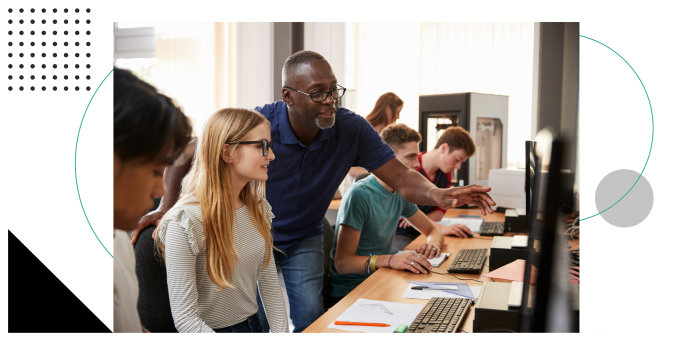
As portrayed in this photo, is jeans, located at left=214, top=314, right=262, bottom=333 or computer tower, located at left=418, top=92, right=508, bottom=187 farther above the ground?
computer tower, located at left=418, top=92, right=508, bottom=187

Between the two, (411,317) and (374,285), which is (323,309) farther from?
(411,317)

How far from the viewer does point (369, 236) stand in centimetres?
197

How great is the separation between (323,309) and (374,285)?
1.33 feet

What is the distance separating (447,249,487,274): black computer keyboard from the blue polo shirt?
1.69 feet

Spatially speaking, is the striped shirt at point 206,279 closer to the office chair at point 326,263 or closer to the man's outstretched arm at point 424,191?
the office chair at point 326,263

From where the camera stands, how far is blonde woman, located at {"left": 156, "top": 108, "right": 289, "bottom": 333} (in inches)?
46.7

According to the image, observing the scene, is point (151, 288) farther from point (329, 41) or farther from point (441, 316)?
point (329, 41)

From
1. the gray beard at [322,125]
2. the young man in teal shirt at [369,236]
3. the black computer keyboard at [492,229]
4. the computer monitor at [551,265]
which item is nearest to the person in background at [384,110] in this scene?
the black computer keyboard at [492,229]

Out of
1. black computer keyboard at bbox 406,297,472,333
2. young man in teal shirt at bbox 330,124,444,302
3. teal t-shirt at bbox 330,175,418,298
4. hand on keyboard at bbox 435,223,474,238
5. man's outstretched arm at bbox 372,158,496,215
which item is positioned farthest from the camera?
hand on keyboard at bbox 435,223,474,238

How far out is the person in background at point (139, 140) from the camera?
21.7 inches

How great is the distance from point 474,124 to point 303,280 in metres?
2.44

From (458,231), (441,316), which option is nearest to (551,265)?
(441,316)
